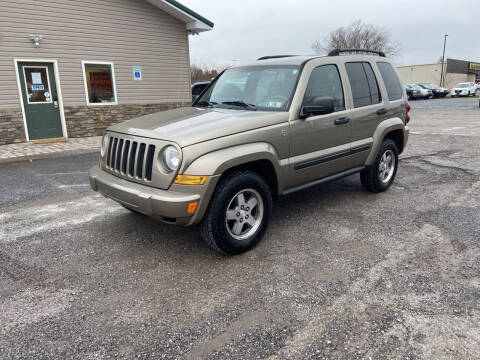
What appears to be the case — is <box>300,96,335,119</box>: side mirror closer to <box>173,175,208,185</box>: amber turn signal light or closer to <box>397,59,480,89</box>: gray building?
<box>173,175,208,185</box>: amber turn signal light

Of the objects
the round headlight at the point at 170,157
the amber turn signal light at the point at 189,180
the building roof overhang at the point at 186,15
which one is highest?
the building roof overhang at the point at 186,15

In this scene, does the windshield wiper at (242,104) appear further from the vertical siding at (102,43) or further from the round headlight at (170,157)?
the vertical siding at (102,43)

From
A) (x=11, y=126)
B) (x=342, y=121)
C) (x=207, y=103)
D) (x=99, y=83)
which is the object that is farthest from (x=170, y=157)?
(x=99, y=83)

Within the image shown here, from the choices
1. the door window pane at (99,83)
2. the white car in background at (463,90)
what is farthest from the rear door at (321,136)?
the white car in background at (463,90)

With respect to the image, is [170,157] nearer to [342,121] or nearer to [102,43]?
[342,121]

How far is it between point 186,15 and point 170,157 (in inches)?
445

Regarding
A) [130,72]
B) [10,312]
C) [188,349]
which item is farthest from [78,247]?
[130,72]

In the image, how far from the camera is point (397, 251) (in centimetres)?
364

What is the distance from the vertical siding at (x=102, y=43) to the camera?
10.1m

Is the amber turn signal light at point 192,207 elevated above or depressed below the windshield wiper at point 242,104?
below

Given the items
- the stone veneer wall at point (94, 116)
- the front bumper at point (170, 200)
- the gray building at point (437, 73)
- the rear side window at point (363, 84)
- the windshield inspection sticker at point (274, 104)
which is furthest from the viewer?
the gray building at point (437, 73)

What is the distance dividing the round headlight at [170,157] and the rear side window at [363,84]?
2623 millimetres

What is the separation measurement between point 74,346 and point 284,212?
9.88ft

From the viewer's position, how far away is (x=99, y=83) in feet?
39.6
